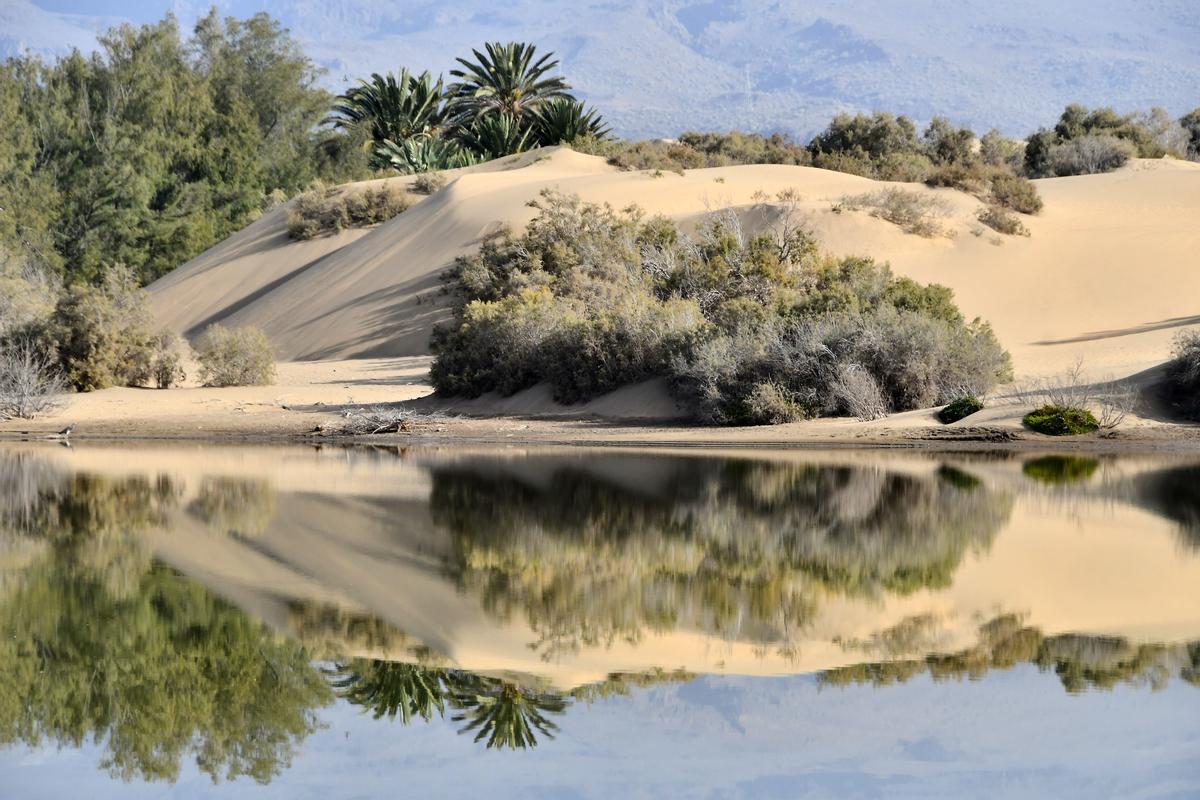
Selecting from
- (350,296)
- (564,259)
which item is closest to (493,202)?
(350,296)

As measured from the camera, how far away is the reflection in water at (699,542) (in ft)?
36.5

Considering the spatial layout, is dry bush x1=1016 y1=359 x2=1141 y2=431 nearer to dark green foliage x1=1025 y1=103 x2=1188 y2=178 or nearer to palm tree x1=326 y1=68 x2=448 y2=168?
dark green foliage x1=1025 y1=103 x2=1188 y2=178

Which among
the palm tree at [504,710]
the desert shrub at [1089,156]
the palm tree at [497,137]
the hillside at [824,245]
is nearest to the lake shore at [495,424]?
the hillside at [824,245]

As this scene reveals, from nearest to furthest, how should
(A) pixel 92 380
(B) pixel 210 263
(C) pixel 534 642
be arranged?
1. (C) pixel 534 642
2. (A) pixel 92 380
3. (B) pixel 210 263

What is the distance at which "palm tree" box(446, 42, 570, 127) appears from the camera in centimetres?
5688

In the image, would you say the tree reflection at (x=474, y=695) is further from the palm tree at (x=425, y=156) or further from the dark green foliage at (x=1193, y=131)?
the dark green foliage at (x=1193, y=131)

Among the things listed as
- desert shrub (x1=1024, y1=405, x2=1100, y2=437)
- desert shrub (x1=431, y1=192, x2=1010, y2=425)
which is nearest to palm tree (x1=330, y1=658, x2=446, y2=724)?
desert shrub (x1=431, y1=192, x2=1010, y2=425)

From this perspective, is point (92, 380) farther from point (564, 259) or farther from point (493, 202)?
point (493, 202)

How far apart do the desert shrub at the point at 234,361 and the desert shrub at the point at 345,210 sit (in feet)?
54.0

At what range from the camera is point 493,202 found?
141 ft

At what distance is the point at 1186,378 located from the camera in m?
24.7

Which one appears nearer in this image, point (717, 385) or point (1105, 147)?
point (717, 385)

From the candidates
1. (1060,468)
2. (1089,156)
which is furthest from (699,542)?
(1089,156)

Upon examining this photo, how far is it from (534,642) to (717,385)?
52.3 ft
